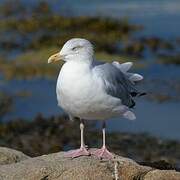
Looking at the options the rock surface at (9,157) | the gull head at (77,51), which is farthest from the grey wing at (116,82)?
the rock surface at (9,157)

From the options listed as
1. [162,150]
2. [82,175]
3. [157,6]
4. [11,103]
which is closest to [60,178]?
[82,175]

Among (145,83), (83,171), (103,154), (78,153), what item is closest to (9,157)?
(78,153)

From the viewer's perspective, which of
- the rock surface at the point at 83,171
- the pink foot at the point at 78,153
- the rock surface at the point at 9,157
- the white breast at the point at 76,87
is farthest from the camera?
the rock surface at the point at 9,157

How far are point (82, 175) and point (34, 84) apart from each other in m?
7.48

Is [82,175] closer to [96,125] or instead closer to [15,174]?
[15,174]

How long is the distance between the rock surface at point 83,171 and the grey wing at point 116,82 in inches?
22.1

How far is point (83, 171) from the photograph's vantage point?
5.38 m

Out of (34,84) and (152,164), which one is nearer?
(152,164)

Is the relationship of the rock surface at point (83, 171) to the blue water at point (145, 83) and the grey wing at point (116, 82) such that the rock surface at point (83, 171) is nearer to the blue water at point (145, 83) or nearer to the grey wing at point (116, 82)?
the grey wing at point (116, 82)

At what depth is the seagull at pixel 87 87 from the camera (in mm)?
5562

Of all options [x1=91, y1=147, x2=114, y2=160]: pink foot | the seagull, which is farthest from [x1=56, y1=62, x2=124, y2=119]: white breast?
[x1=91, y1=147, x2=114, y2=160]: pink foot

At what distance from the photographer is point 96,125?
1031cm

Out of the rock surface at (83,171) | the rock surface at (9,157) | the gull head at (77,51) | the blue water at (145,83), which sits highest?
the gull head at (77,51)

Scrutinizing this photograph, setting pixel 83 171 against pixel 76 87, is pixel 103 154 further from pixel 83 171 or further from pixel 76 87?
pixel 76 87
